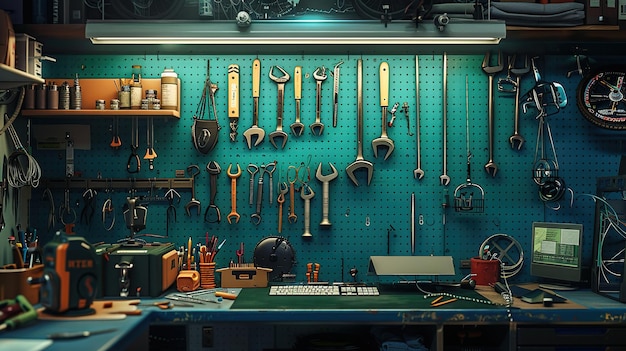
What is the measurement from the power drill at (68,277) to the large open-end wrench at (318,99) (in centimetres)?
155

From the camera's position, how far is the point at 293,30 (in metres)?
3.29

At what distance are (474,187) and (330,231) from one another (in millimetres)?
895

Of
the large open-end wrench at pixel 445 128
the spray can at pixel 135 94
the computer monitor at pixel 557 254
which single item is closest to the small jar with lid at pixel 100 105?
the spray can at pixel 135 94

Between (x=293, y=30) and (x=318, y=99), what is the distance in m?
0.69

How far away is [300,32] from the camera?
3.30m

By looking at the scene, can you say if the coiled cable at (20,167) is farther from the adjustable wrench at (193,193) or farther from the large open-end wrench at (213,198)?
the large open-end wrench at (213,198)

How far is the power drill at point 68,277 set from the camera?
276 cm

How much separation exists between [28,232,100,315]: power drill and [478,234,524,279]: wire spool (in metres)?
2.22

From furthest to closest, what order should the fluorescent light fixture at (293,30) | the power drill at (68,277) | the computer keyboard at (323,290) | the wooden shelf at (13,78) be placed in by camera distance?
the computer keyboard at (323,290) → the fluorescent light fixture at (293,30) → the wooden shelf at (13,78) → the power drill at (68,277)

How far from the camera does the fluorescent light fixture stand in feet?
10.8

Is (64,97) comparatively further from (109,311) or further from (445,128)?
(445,128)

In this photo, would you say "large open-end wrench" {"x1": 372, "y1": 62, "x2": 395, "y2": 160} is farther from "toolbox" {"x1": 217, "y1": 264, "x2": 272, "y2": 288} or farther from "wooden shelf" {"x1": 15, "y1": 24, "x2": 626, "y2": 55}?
"toolbox" {"x1": 217, "y1": 264, "x2": 272, "y2": 288}

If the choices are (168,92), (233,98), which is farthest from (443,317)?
(168,92)

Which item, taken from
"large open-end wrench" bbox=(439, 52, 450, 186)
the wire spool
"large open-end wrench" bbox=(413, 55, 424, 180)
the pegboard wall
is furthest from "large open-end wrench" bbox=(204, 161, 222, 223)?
the wire spool
